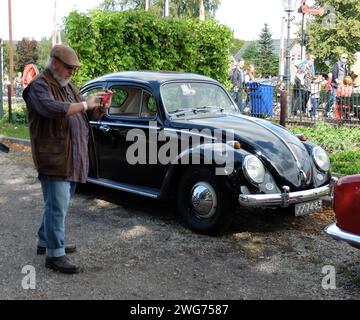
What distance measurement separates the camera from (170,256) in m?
4.94

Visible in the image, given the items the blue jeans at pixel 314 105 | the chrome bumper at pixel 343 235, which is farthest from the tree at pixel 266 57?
the chrome bumper at pixel 343 235

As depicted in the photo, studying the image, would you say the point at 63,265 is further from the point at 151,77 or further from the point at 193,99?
the point at 151,77

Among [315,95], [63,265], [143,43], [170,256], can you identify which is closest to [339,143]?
[143,43]

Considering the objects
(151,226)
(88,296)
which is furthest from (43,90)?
(151,226)

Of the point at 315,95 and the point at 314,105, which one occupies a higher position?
the point at 315,95

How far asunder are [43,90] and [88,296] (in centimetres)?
169

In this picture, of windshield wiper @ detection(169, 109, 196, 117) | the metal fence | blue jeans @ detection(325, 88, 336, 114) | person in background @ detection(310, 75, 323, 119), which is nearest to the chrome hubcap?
windshield wiper @ detection(169, 109, 196, 117)

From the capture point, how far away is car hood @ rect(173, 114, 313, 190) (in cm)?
545

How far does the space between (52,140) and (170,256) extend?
1620mm

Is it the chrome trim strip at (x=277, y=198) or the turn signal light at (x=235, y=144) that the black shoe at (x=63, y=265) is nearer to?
the chrome trim strip at (x=277, y=198)

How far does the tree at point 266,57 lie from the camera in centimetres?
6644

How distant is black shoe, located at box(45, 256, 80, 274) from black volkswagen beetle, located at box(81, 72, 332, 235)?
5.29 feet
